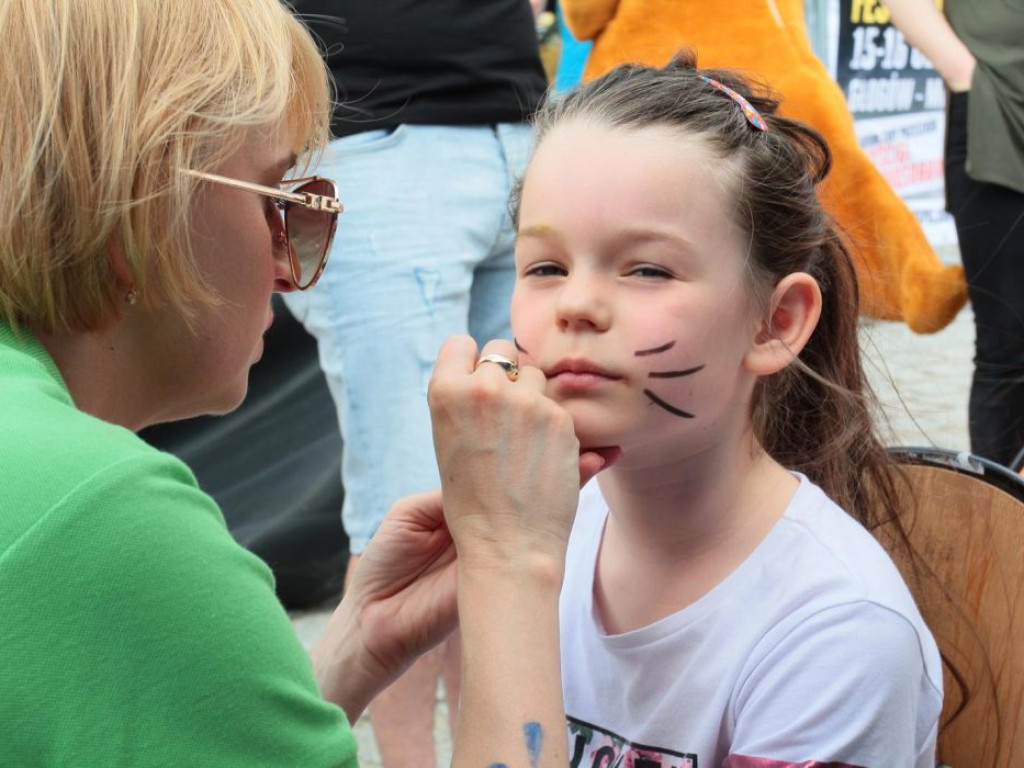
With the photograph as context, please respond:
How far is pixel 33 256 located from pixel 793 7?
2.57 metres

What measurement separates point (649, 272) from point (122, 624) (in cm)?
80

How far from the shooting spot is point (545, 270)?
1650 mm

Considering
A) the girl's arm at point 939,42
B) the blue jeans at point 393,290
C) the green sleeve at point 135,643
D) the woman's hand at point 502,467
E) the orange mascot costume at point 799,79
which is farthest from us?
the girl's arm at point 939,42

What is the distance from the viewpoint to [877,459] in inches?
73.9

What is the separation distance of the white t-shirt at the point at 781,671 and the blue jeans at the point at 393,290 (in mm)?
1041

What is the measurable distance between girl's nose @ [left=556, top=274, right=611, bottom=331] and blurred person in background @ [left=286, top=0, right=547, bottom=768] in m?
1.11

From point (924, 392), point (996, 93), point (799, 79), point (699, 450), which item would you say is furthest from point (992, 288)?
point (924, 392)

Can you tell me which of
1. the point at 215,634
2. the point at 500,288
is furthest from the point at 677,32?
the point at 215,634

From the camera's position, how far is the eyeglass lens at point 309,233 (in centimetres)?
153

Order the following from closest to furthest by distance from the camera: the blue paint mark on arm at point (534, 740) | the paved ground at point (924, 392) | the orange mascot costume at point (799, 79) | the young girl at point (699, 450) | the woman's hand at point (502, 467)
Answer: the blue paint mark on arm at point (534, 740) → the woman's hand at point (502, 467) → the young girl at point (699, 450) → the orange mascot costume at point (799, 79) → the paved ground at point (924, 392)

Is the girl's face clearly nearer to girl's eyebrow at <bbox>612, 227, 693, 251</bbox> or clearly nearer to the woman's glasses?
girl's eyebrow at <bbox>612, 227, 693, 251</bbox>

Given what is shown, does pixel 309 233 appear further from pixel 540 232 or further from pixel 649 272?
pixel 649 272

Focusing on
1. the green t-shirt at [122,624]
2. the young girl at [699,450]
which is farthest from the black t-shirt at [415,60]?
the green t-shirt at [122,624]

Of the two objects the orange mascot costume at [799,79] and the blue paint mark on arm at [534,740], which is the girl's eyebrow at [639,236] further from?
the orange mascot costume at [799,79]
